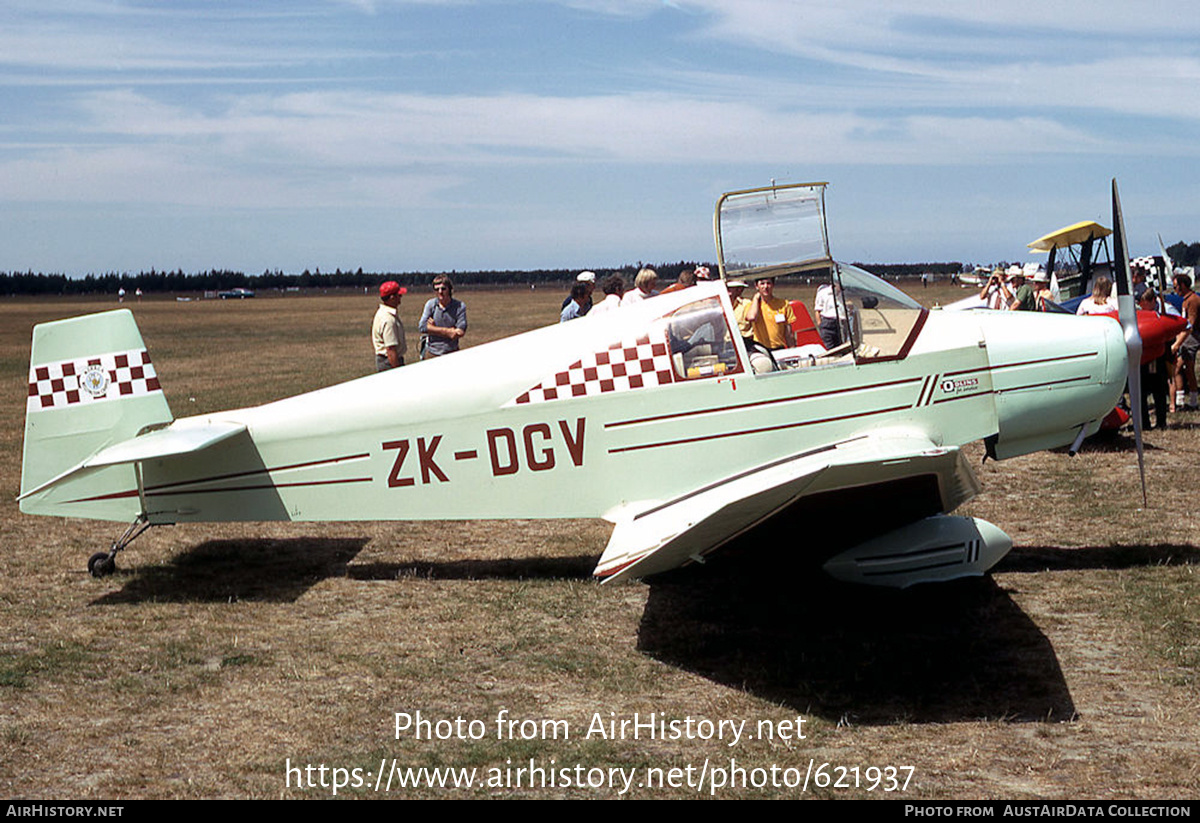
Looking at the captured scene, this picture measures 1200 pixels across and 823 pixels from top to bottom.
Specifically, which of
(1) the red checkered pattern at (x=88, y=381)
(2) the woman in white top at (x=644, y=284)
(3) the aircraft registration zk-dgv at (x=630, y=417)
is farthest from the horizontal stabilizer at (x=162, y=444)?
(2) the woman in white top at (x=644, y=284)

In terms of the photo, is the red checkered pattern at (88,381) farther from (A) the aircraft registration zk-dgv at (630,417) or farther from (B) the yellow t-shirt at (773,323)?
(B) the yellow t-shirt at (773,323)

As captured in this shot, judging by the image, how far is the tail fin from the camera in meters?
6.90

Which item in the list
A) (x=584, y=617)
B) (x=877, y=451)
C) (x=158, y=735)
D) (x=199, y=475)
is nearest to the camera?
(x=158, y=735)

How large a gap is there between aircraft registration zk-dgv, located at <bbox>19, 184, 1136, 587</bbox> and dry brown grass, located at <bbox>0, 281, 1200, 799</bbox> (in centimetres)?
56

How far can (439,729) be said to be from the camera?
16.1 ft

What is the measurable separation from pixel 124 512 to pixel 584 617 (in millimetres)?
3184

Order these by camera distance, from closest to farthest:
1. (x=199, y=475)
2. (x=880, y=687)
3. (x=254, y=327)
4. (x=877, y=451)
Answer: (x=880, y=687) → (x=877, y=451) → (x=199, y=475) → (x=254, y=327)

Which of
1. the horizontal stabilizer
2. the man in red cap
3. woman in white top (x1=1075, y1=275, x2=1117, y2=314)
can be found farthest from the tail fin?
woman in white top (x1=1075, y1=275, x2=1117, y2=314)

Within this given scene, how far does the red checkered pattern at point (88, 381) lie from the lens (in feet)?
22.6

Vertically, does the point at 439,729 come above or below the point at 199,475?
below

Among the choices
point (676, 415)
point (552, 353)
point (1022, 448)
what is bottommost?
point (1022, 448)

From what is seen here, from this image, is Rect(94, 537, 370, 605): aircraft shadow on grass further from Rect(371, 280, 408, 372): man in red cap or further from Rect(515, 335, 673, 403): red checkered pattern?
Rect(515, 335, 673, 403): red checkered pattern

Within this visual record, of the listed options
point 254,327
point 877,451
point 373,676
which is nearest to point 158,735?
point 373,676

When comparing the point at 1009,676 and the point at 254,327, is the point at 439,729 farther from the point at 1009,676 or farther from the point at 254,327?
the point at 254,327
